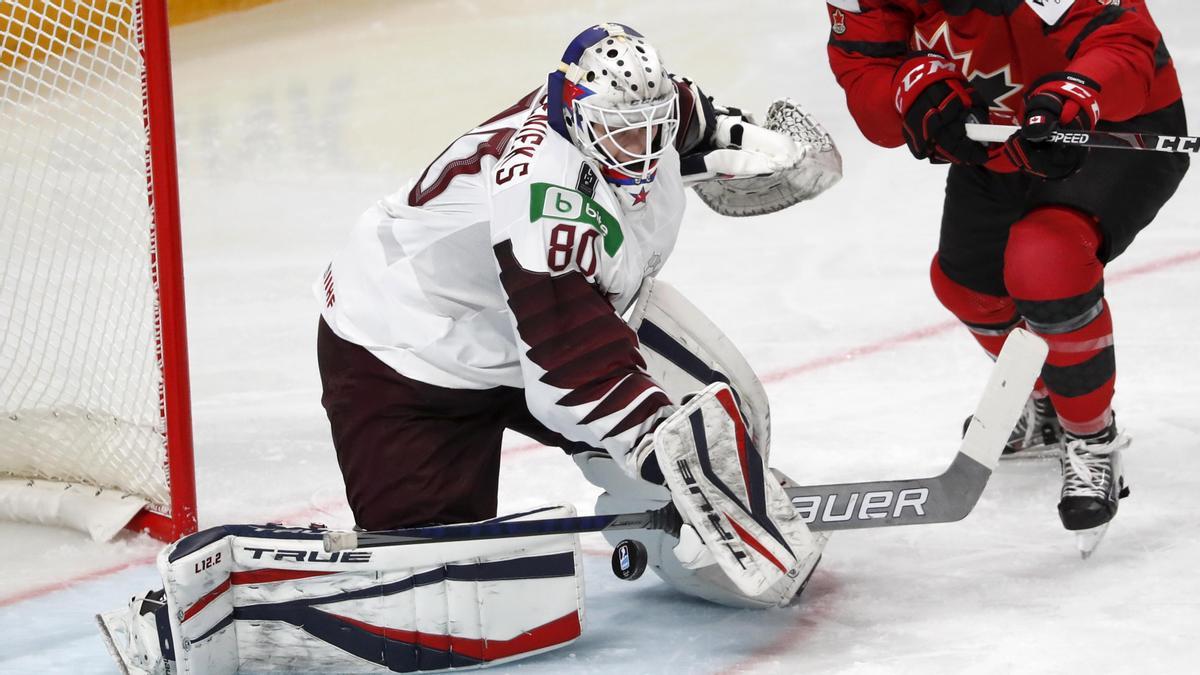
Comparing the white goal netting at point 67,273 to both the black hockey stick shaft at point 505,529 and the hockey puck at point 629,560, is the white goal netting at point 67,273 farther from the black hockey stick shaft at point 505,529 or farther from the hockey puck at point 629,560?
the hockey puck at point 629,560

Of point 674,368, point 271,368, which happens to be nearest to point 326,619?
point 674,368

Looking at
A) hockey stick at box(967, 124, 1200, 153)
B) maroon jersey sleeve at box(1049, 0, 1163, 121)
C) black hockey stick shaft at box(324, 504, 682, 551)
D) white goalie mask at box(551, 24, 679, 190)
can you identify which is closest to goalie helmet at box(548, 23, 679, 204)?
white goalie mask at box(551, 24, 679, 190)

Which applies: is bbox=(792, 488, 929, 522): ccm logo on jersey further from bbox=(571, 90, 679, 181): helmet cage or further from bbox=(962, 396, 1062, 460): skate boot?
bbox=(962, 396, 1062, 460): skate boot

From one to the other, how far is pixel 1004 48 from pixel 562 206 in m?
0.96

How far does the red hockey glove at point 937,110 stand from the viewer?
2.45m

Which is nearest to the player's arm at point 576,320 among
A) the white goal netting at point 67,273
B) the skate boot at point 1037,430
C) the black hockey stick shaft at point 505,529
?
the black hockey stick shaft at point 505,529

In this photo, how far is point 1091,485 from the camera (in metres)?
2.53

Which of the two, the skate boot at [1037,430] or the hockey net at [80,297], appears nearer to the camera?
the hockey net at [80,297]

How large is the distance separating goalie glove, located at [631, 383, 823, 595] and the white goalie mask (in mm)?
332

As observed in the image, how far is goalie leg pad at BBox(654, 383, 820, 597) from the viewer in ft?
6.67

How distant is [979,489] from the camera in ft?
7.59

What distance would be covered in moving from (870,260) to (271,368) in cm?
169

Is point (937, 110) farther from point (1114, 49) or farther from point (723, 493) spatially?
point (723, 493)

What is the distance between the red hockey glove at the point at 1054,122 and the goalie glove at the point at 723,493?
25.1 inches
